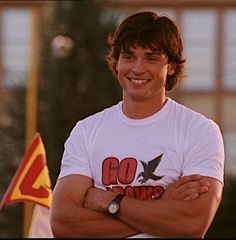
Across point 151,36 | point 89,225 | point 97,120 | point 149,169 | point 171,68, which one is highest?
point 151,36

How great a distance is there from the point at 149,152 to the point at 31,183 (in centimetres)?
325

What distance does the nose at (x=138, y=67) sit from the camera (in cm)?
522

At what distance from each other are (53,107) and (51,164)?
848 millimetres

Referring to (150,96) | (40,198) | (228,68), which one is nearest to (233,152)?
(228,68)

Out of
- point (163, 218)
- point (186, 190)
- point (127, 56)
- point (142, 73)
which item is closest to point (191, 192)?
point (186, 190)

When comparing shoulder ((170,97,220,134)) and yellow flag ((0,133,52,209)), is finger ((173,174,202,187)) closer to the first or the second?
shoulder ((170,97,220,134))

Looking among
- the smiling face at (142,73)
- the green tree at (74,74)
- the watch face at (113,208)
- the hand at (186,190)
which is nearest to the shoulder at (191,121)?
the smiling face at (142,73)

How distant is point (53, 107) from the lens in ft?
52.9

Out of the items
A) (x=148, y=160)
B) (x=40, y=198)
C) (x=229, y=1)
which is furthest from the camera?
(x=229, y=1)

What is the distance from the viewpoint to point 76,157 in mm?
5301

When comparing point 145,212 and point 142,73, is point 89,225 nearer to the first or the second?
point 145,212

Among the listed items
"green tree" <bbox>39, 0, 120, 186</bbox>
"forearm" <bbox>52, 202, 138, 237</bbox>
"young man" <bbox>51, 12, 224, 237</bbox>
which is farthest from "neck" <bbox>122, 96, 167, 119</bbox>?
"green tree" <bbox>39, 0, 120, 186</bbox>

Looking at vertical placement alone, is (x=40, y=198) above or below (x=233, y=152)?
above

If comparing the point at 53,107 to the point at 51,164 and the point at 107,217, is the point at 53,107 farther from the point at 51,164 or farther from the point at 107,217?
the point at 107,217
